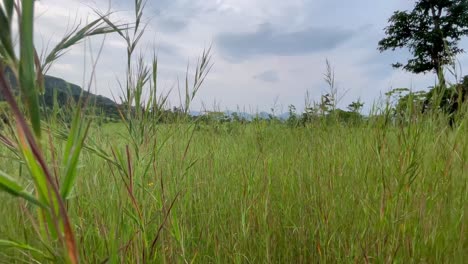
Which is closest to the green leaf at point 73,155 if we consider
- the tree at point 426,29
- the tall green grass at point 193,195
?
the tall green grass at point 193,195

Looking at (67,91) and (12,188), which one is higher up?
(67,91)

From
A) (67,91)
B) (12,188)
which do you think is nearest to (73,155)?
(12,188)

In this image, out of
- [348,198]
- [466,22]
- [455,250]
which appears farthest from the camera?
[466,22]

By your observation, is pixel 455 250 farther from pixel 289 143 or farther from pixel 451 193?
pixel 289 143

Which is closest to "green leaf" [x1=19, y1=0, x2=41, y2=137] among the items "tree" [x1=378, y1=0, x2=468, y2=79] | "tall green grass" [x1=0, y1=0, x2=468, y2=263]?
"tall green grass" [x1=0, y1=0, x2=468, y2=263]

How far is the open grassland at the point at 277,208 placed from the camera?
1.11m

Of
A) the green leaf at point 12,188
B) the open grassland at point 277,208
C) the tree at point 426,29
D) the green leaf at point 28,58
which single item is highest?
the tree at point 426,29

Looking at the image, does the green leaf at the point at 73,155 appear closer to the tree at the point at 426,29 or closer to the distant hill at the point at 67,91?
the distant hill at the point at 67,91

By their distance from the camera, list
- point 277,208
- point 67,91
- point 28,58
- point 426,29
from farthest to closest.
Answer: point 426,29
point 277,208
point 67,91
point 28,58

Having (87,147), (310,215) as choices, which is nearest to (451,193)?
(310,215)

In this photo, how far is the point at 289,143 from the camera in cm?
304

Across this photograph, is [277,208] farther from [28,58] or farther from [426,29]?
[426,29]

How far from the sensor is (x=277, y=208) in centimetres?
196

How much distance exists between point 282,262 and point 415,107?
0.95 meters
